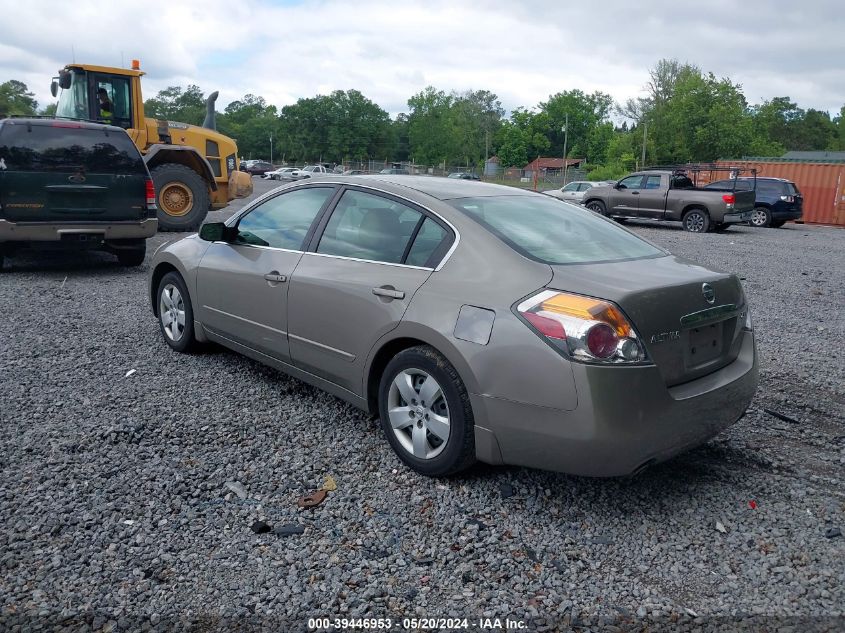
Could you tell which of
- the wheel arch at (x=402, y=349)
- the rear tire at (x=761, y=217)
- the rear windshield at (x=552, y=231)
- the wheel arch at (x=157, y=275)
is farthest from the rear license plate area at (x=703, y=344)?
the rear tire at (x=761, y=217)

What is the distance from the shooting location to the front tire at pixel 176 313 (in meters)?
5.60

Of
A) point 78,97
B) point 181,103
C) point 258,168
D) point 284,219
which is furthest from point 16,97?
point 284,219

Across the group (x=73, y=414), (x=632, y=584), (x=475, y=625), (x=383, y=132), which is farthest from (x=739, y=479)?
(x=383, y=132)

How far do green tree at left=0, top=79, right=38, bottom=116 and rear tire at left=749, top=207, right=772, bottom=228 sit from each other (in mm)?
84472

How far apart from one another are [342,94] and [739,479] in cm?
10260

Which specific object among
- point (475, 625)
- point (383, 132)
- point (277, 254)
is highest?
point (383, 132)

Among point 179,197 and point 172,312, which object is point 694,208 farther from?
point 172,312

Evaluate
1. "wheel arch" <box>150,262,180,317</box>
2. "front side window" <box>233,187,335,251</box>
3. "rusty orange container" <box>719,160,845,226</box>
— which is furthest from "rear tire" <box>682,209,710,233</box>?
"front side window" <box>233,187,335,251</box>

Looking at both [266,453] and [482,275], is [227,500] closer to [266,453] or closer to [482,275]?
[266,453]

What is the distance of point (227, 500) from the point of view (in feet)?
11.3

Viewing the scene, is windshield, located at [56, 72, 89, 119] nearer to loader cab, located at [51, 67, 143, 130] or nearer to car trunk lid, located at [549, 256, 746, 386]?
loader cab, located at [51, 67, 143, 130]

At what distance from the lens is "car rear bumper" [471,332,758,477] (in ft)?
9.97

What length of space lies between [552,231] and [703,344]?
1.04m

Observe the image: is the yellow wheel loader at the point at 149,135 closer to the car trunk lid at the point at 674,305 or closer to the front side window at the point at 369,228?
the front side window at the point at 369,228
